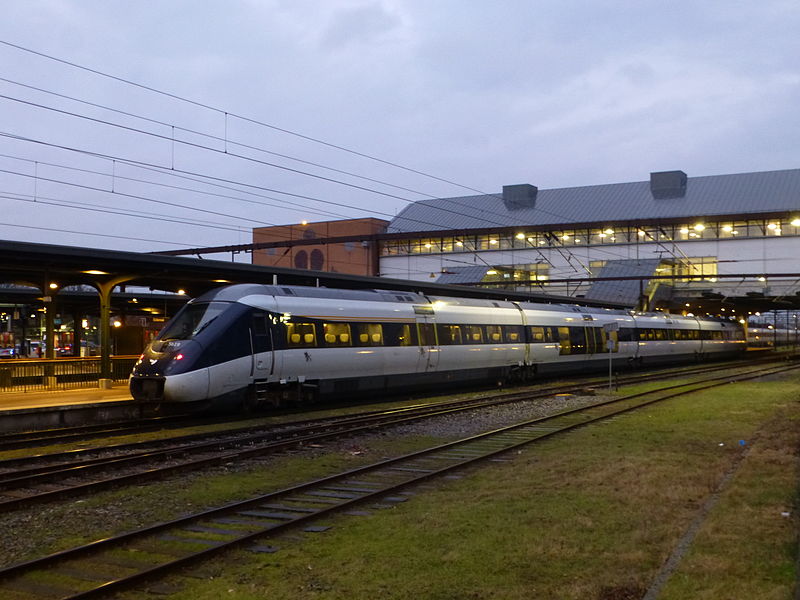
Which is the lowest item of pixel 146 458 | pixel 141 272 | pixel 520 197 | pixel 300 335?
pixel 146 458

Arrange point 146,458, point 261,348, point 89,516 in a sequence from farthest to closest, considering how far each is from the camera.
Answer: point 261,348 → point 146,458 → point 89,516

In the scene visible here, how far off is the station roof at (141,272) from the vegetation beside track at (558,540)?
14.0 m

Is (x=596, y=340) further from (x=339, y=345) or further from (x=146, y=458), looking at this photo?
(x=146, y=458)

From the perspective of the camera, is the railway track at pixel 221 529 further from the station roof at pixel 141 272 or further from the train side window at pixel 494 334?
the train side window at pixel 494 334

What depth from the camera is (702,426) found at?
1773 centimetres

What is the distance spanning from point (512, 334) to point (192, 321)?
15.3m

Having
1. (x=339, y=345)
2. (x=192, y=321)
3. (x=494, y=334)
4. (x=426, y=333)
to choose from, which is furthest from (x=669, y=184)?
(x=192, y=321)

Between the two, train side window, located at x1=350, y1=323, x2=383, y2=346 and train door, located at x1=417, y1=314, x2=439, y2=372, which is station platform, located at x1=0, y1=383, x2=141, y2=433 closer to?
train side window, located at x1=350, y1=323, x2=383, y2=346

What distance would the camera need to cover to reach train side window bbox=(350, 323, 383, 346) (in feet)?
74.1

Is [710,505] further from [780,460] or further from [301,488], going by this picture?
[301,488]

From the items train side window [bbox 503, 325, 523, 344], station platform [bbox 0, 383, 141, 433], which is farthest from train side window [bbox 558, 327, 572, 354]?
station platform [bbox 0, 383, 141, 433]

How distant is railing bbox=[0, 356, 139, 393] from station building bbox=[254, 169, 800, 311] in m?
31.0

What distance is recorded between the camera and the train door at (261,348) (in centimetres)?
1900

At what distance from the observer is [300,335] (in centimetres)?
2042
